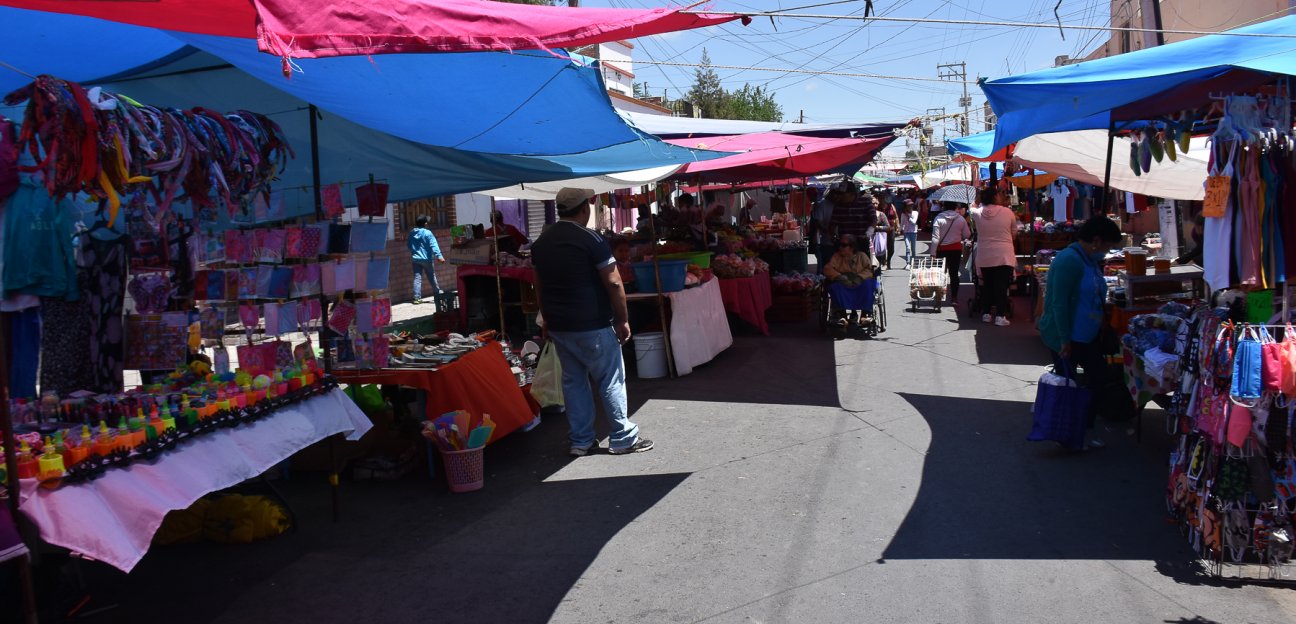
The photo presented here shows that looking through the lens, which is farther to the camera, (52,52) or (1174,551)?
(52,52)

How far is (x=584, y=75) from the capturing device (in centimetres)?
556

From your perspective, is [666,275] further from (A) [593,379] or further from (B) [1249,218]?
(B) [1249,218]

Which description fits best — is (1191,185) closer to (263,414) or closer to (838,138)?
(838,138)

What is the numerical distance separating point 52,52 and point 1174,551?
21.1 ft

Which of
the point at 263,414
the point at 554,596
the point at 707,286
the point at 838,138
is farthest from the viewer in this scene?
the point at 838,138

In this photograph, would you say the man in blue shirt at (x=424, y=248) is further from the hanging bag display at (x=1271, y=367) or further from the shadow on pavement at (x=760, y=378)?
the hanging bag display at (x=1271, y=367)

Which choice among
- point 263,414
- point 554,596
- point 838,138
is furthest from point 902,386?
point 263,414

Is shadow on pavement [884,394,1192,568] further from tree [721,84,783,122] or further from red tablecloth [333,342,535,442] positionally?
tree [721,84,783,122]

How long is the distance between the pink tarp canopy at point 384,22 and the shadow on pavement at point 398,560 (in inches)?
93.2

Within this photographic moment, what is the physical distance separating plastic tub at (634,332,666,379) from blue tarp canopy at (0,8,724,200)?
2242 mm

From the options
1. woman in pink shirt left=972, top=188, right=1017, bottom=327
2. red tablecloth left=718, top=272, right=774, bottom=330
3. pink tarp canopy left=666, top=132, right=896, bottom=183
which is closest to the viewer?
pink tarp canopy left=666, top=132, right=896, bottom=183

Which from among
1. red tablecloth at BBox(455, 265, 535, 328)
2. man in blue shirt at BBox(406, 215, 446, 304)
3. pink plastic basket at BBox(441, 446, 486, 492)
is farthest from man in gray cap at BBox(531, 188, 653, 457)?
man in blue shirt at BBox(406, 215, 446, 304)

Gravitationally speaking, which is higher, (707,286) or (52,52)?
(52,52)

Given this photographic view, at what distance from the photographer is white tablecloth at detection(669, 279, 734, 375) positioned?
9.50 metres
